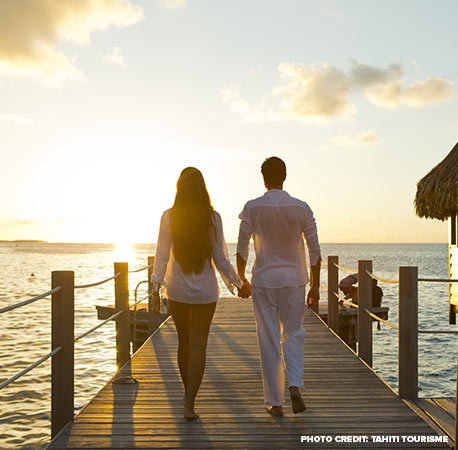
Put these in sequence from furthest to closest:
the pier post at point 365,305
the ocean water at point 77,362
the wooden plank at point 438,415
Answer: the ocean water at point 77,362, the pier post at point 365,305, the wooden plank at point 438,415

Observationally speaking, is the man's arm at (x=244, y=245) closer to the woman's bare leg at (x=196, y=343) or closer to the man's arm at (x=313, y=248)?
the woman's bare leg at (x=196, y=343)

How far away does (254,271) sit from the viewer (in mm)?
4090

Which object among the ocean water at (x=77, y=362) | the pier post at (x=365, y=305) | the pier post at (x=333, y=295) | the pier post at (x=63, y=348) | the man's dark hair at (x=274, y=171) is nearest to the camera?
the pier post at (x=63, y=348)

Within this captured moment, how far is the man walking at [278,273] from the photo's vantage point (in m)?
3.97

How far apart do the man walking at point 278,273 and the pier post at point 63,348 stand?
4.37 feet

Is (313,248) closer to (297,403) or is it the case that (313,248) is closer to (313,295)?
(313,295)

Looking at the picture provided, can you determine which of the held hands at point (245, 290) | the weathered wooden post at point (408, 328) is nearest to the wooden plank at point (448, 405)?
the weathered wooden post at point (408, 328)

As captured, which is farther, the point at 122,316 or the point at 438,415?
the point at 122,316

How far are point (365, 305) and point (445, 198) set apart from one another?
8720 mm

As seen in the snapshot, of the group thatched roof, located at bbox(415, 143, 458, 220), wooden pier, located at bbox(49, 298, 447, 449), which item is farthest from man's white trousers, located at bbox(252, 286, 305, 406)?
thatched roof, located at bbox(415, 143, 458, 220)

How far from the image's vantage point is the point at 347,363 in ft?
19.5

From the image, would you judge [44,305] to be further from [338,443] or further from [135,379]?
[338,443]

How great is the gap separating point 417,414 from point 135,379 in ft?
8.59

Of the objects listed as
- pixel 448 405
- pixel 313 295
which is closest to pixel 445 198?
pixel 448 405
